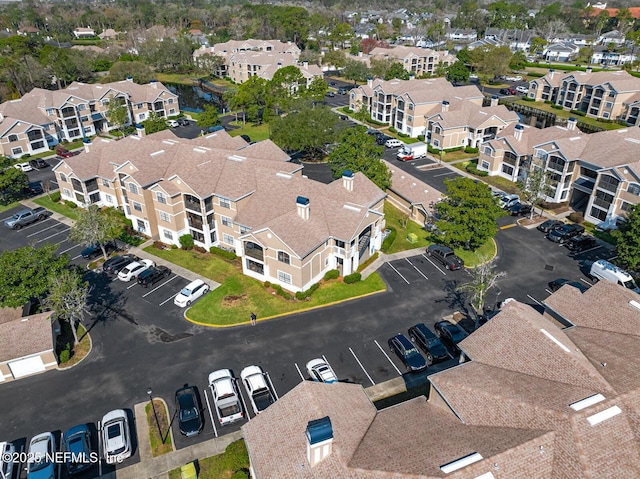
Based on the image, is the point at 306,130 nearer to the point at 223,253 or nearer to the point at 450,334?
the point at 223,253

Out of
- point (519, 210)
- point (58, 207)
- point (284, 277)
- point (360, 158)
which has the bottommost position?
point (58, 207)

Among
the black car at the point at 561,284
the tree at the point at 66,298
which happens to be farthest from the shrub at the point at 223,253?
the black car at the point at 561,284

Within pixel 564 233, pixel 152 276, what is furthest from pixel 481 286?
pixel 152 276

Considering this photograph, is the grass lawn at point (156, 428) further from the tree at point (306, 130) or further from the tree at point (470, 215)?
the tree at point (306, 130)

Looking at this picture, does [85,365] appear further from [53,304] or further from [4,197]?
[4,197]

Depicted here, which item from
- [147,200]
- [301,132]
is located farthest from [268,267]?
[301,132]
